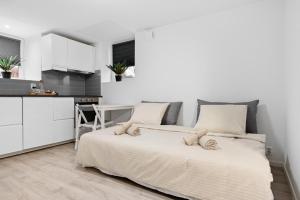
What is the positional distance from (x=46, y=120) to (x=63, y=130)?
15.0 inches

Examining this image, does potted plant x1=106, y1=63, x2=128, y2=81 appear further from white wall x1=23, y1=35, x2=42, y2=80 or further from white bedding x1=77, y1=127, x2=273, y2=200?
white bedding x1=77, y1=127, x2=273, y2=200

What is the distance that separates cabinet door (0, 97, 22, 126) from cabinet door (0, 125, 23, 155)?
0.26 feet

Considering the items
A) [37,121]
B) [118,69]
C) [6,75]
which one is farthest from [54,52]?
[37,121]

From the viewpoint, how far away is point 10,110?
2.63 meters

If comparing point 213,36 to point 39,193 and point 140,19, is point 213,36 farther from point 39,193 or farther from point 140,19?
point 39,193

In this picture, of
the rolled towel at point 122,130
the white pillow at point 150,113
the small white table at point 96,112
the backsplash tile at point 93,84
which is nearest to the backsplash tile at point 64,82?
the backsplash tile at point 93,84

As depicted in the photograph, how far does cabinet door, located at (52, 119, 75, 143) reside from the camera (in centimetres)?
324

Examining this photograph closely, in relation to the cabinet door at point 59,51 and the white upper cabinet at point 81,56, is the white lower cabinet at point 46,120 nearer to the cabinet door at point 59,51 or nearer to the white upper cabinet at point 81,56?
the cabinet door at point 59,51

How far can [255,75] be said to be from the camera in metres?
2.46

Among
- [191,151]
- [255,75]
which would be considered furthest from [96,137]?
[255,75]

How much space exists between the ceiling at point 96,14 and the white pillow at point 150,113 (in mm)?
1451

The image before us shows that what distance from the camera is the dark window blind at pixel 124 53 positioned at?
Answer: 13.1 feet

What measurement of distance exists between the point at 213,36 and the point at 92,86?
293 cm

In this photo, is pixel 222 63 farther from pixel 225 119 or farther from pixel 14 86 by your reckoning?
pixel 14 86
